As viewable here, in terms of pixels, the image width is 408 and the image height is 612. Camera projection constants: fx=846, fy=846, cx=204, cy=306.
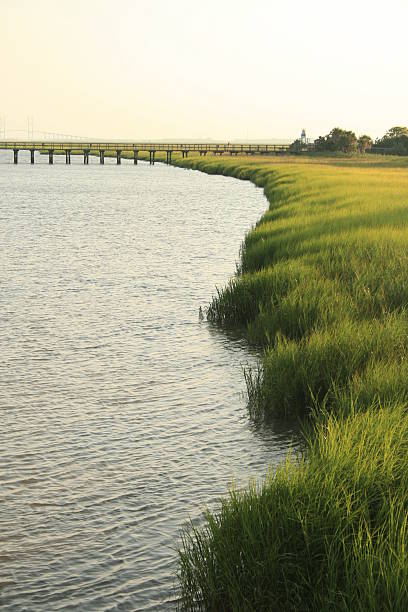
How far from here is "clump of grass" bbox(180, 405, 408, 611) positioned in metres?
4.81

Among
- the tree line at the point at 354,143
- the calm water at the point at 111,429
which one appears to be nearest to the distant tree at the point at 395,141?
the tree line at the point at 354,143

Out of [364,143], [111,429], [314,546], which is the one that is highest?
[364,143]

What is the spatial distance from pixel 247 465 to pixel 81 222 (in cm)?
2862

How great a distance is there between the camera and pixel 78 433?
30.7 ft

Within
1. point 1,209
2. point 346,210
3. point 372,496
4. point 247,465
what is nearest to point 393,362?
point 247,465

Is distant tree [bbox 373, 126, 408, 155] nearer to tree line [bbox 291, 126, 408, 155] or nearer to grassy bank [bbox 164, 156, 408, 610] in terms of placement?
tree line [bbox 291, 126, 408, 155]

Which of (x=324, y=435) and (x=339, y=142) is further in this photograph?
(x=339, y=142)

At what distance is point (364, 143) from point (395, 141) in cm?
443

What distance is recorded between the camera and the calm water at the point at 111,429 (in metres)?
6.41

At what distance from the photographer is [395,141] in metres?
123

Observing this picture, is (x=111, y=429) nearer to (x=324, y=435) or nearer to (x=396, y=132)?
(x=324, y=435)

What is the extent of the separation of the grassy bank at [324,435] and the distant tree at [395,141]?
9487cm

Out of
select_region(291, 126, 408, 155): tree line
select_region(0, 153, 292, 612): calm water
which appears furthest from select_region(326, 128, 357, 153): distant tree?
select_region(0, 153, 292, 612): calm water

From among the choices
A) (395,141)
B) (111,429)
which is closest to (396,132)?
(395,141)
